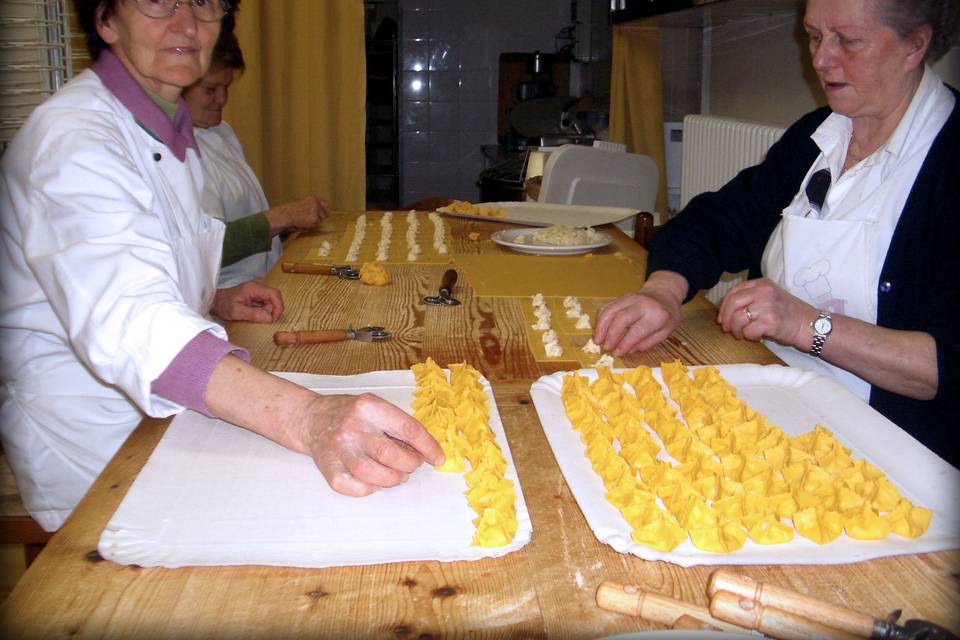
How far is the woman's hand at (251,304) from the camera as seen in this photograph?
5.84 feet

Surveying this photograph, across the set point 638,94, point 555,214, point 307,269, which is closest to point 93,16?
point 307,269

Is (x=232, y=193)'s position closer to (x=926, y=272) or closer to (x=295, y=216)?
(x=295, y=216)

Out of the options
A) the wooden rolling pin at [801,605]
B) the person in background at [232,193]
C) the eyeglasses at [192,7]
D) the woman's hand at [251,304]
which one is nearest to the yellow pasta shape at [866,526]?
the wooden rolling pin at [801,605]

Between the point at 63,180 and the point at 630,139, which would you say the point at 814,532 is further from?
the point at 630,139

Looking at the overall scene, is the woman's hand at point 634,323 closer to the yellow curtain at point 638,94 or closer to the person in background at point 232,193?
the person in background at point 232,193

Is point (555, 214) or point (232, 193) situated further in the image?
point (232, 193)

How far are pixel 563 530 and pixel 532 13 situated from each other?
20.4 feet

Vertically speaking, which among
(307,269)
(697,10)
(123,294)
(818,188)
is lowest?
(307,269)

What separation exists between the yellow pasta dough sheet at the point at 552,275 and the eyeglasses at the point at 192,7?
840 mm

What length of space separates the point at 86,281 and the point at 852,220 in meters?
1.43

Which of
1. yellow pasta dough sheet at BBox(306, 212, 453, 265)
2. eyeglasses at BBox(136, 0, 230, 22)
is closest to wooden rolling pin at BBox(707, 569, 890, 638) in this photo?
eyeglasses at BBox(136, 0, 230, 22)

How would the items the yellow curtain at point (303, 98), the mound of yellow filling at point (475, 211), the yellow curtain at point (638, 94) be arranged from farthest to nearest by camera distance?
the yellow curtain at point (638, 94)
the yellow curtain at point (303, 98)
the mound of yellow filling at point (475, 211)

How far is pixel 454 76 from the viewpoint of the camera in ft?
22.1

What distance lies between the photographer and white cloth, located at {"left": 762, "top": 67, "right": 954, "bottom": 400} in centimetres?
165
